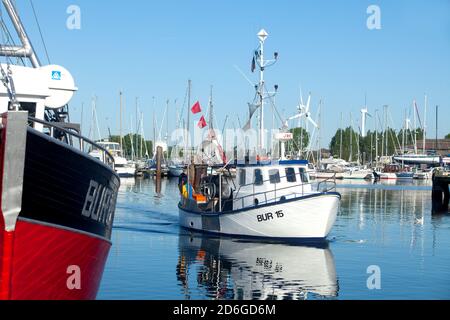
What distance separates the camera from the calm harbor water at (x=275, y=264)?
1868 cm

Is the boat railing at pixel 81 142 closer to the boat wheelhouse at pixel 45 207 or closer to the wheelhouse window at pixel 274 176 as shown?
the boat wheelhouse at pixel 45 207

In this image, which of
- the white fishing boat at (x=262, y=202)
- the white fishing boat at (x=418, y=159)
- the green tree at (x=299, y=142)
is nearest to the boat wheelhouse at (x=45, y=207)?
the white fishing boat at (x=262, y=202)

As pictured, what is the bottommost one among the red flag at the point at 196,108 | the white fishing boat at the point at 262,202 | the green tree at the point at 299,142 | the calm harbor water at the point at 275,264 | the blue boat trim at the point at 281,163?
the calm harbor water at the point at 275,264

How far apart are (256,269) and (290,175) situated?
805 centimetres

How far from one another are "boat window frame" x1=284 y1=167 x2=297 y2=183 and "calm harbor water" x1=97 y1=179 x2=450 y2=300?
9.25 feet

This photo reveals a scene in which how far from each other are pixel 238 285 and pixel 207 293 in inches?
64.1

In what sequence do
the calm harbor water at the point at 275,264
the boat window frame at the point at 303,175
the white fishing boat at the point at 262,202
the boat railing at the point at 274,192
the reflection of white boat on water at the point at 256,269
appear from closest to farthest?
the calm harbor water at the point at 275,264 → the reflection of white boat on water at the point at 256,269 → the white fishing boat at the point at 262,202 → the boat railing at the point at 274,192 → the boat window frame at the point at 303,175

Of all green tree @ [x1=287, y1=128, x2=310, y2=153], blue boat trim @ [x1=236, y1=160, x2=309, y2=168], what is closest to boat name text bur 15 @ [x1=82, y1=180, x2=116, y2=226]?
blue boat trim @ [x1=236, y1=160, x2=309, y2=168]

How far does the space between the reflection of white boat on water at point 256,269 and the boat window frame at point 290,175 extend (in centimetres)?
283

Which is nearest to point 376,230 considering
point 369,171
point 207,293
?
point 207,293

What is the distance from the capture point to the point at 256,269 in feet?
73.7

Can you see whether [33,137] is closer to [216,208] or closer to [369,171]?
[216,208]

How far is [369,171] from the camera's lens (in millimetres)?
113938

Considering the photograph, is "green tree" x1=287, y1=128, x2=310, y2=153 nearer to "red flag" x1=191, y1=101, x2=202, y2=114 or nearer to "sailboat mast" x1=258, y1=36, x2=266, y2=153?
"red flag" x1=191, y1=101, x2=202, y2=114
